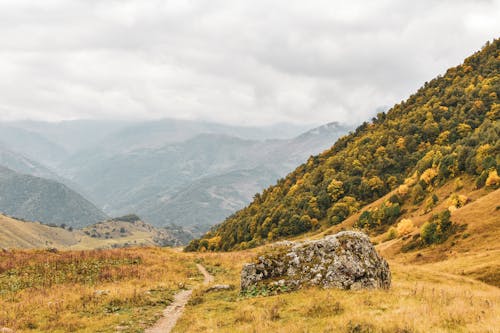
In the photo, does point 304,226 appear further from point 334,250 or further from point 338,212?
point 334,250

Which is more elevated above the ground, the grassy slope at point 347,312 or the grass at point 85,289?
the grass at point 85,289

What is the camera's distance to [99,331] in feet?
56.2

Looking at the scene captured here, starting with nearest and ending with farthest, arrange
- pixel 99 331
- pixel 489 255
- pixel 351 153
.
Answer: pixel 99 331, pixel 489 255, pixel 351 153

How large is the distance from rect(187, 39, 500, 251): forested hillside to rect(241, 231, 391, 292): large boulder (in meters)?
78.4

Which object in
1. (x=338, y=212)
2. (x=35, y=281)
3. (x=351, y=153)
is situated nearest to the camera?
(x=35, y=281)

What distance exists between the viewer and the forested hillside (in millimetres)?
98562

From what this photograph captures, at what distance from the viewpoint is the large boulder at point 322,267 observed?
808 inches

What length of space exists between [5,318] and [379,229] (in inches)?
3490

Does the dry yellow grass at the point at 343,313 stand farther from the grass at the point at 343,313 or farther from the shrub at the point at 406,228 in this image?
the shrub at the point at 406,228

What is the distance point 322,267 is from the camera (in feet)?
69.1

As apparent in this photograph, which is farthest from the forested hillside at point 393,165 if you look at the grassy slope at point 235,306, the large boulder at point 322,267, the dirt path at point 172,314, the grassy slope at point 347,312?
the grassy slope at point 347,312

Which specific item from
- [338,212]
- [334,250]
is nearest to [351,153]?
[338,212]

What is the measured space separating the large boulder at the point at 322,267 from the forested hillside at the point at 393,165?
7840cm

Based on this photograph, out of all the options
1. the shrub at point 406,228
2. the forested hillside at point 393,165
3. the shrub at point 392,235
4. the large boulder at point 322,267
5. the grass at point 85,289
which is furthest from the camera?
the forested hillside at point 393,165
